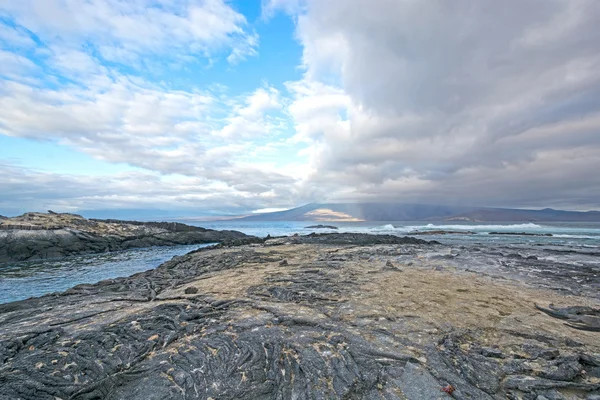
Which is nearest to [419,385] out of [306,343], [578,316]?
[306,343]

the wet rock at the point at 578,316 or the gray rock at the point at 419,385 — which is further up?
the wet rock at the point at 578,316

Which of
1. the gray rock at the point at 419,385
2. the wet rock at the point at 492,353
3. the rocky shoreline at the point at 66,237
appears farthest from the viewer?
the rocky shoreline at the point at 66,237

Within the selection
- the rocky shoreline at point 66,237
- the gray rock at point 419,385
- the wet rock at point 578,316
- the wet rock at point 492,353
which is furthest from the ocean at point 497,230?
the gray rock at point 419,385

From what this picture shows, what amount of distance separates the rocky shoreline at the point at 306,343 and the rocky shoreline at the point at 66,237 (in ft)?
87.8

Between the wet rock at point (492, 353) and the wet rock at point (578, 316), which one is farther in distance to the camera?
the wet rock at point (578, 316)

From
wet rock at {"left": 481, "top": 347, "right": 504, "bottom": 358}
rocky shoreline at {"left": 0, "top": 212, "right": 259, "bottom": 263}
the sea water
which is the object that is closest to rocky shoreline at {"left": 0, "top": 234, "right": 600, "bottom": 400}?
wet rock at {"left": 481, "top": 347, "right": 504, "bottom": 358}

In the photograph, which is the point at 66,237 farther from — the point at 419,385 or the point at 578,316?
the point at 578,316

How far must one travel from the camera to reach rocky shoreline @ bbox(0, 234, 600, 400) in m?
5.34

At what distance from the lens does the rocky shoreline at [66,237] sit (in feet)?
103

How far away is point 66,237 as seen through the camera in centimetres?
3547

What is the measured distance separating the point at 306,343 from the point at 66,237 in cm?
4104

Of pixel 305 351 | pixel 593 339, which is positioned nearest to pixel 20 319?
pixel 305 351

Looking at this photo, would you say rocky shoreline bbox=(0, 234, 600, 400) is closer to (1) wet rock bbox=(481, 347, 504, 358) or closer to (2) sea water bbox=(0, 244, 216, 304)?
(1) wet rock bbox=(481, 347, 504, 358)

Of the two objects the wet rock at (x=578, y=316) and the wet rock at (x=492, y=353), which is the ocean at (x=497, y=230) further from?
the wet rock at (x=492, y=353)
